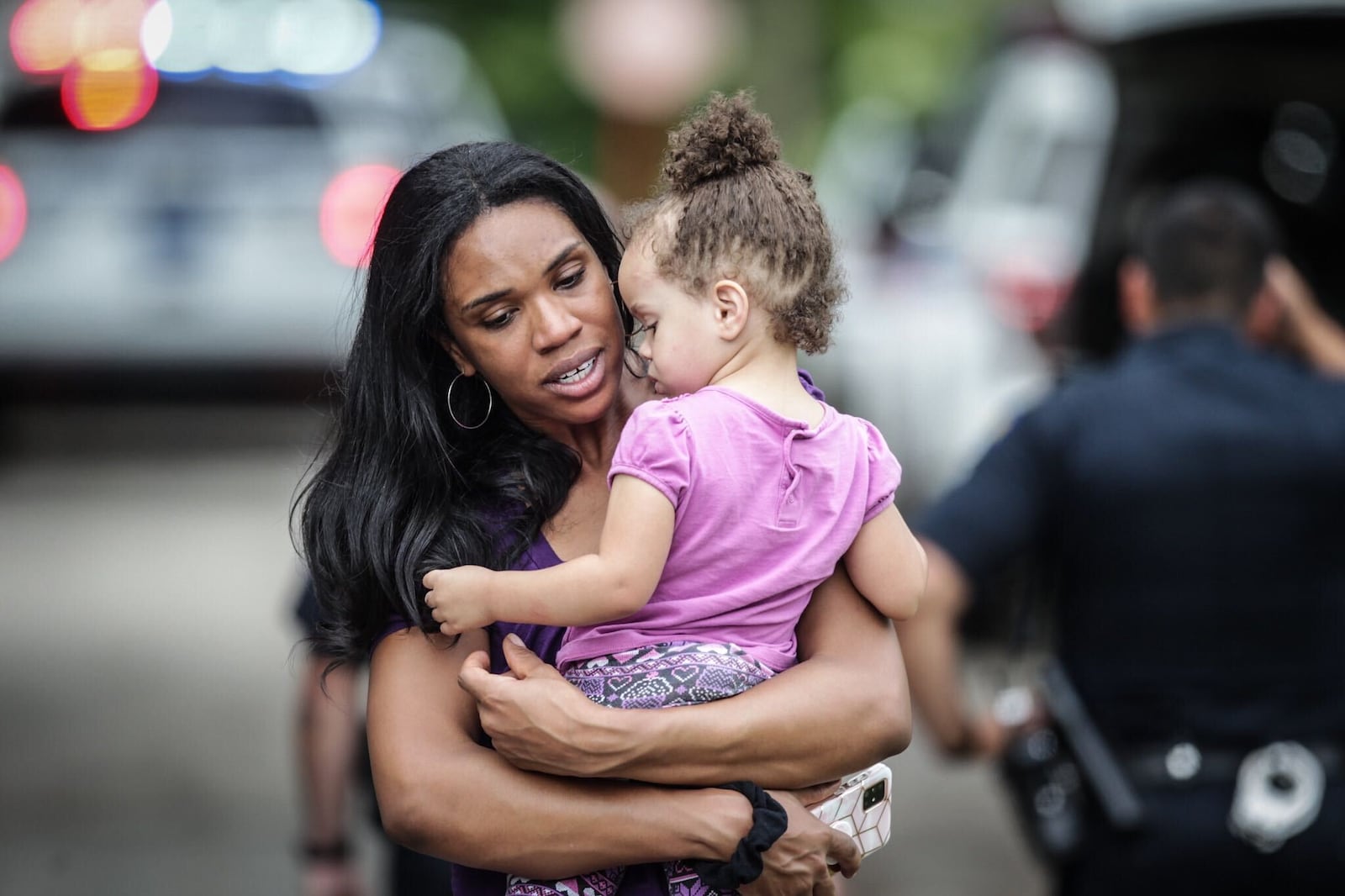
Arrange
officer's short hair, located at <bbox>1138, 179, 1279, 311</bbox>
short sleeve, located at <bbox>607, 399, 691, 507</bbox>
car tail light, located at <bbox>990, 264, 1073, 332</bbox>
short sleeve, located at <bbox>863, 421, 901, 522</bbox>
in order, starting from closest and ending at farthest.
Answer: short sleeve, located at <bbox>607, 399, 691, 507</bbox> < short sleeve, located at <bbox>863, 421, 901, 522</bbox> < officer's short hair, located at <bbox>1138, 179, 1279, 311</bbox> < car tail light, located at <bbox>990, 264, 1073, 332</bbox>

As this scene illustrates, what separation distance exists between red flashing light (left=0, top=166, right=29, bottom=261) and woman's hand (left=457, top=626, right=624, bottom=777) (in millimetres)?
7556

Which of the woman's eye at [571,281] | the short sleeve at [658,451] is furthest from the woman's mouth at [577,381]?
the short sleeve at [658,451]

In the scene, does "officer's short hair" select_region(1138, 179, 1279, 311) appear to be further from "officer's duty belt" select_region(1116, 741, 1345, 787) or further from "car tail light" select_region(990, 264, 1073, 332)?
"car tail light" select_region(990, 264, 1073, 332)

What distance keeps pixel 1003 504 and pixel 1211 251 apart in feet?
2.50

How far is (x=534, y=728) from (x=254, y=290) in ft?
24.3

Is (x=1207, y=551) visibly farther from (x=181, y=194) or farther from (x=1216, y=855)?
(x=181, y=194)

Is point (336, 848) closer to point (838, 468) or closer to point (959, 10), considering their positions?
point (838, 468)

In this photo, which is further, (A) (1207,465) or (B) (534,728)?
(A) (1207,465)

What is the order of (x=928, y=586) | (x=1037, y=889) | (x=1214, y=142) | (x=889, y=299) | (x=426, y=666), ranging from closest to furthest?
(x=426, y=666) < (x=928, y=586) < (x=1037, y=889) < (x=1214, y=142) < (x=889, y=299)

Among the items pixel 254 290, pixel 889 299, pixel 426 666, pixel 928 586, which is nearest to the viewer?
pixel 426 666

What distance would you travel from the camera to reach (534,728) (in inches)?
85.8

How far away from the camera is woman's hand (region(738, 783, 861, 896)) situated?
2.21 m

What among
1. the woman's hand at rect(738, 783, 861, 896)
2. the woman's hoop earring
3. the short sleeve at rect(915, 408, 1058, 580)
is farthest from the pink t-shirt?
the short sleeve at rect(915, 408, 1058, 580)

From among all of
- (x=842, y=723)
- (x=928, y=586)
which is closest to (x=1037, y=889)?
(x=928, y=586)
